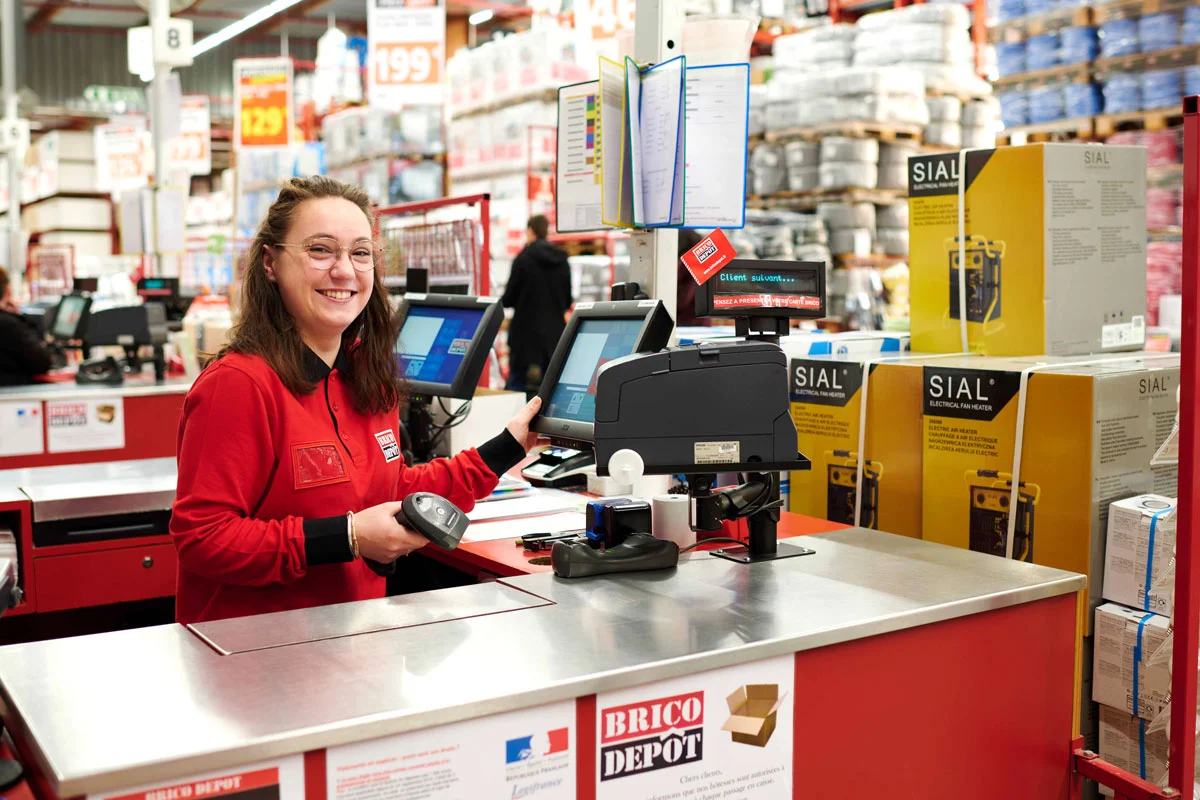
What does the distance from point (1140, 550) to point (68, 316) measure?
739cm

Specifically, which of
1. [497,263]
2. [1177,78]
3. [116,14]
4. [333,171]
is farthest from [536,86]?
[116,14]

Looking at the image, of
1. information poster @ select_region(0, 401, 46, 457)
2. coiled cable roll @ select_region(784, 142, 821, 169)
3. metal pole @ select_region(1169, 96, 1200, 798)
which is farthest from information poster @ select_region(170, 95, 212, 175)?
metal pole @ select_region(1169, 96, 1200, 798)

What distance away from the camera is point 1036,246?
2895 millimetres

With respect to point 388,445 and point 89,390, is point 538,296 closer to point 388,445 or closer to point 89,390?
point 89,390

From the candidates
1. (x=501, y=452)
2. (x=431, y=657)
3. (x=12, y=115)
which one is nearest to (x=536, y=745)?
(x=431, y=657)

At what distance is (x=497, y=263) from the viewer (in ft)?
28.8

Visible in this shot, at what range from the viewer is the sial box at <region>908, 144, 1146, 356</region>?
114 inches

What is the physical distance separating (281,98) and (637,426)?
9720 mm

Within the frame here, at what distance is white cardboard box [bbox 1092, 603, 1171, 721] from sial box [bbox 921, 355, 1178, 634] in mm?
78

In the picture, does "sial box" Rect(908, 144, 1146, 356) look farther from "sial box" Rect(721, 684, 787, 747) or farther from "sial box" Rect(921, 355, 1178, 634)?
"sial box" Rect(721, 684, 787, 747)

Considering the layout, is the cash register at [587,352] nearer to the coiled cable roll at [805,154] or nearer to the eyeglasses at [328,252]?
the eyeglasses at [328,252]

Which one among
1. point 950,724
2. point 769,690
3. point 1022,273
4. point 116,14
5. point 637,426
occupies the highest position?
point 116,14

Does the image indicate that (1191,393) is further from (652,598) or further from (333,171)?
(333,171)

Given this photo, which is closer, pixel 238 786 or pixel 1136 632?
pixel 238 786
